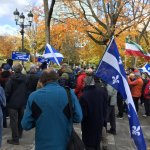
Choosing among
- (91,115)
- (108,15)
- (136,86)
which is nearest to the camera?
(91,115)

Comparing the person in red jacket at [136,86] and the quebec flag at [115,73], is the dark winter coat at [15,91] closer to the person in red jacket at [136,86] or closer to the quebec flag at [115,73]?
the quebec flag at [115,73]

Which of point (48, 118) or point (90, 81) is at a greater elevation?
point (90, 81)

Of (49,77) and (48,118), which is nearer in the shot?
(48,118)

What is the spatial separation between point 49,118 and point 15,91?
4.61 meters

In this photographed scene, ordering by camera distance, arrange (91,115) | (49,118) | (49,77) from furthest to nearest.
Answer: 1. (91,115)
2. (49,77)
3. (49,118)

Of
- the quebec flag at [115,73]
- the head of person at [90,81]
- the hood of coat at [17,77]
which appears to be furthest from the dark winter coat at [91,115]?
the hood of coat at [17,77]

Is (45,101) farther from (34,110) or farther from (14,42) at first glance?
(14,42)

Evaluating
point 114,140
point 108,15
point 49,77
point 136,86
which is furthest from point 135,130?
point 108,15

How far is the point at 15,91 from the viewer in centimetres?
938

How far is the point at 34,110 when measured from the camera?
4.91 meters

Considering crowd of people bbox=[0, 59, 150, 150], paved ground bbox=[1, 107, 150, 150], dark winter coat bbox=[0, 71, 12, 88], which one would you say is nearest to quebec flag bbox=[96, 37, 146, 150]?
crowd of people bbox=[0, 59, 150, 150]

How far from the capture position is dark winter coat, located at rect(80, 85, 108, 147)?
21.8 feet

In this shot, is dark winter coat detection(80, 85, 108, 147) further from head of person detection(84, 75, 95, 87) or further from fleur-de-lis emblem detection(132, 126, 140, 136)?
fleur-de-lis emblem detection(132, 126, 140, 136)

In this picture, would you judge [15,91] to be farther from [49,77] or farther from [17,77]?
[49,77]
